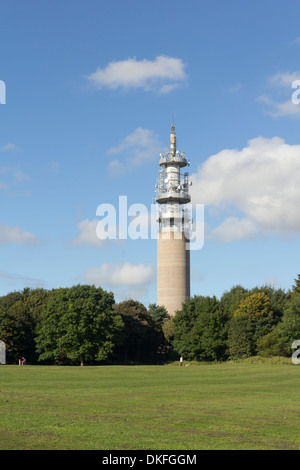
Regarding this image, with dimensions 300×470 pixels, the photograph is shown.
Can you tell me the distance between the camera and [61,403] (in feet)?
74.4

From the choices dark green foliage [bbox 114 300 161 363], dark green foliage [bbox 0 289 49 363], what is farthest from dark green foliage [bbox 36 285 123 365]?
dark green foliage [bbox 114 300 161 363]

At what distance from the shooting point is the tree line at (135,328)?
7506cm

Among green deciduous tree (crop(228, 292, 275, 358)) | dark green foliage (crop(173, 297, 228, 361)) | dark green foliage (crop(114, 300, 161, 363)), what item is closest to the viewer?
green deciduous tree (crop(228, 292, 275, 358))

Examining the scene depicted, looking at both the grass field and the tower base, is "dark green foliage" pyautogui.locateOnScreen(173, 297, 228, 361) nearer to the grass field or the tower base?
the tower base

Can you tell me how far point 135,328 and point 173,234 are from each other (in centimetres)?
2838

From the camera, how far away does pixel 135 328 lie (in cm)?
9156

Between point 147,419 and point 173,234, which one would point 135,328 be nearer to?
point 173,234

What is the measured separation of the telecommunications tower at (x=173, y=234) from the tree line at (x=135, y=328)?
14.5 metres

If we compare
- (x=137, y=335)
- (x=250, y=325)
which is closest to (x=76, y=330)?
(x=137, y=335)

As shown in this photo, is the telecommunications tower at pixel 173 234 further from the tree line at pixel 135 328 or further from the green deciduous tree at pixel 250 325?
the green deciduous tree at pixel 250 325

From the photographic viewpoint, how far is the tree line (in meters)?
75.1

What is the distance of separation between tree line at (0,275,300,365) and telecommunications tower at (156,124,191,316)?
14.5 m
